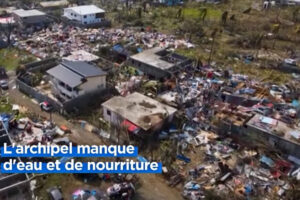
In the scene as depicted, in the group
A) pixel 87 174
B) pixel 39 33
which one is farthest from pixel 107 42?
pixel 87 174

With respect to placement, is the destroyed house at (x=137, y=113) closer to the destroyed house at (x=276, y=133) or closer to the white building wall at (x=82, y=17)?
the destroyed house at (x=276, y=133)

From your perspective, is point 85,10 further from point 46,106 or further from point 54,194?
point 54,194

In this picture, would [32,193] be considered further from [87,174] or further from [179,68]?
[179,68]

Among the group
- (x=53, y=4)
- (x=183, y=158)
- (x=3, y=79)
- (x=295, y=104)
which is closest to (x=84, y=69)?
(x=3, y=79)

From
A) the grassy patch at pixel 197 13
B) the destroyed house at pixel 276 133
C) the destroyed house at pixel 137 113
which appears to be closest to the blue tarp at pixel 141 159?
the destroyed house at pixel 137 113

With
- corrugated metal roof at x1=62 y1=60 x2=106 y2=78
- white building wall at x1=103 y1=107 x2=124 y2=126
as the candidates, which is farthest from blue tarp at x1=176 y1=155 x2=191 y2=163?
corrugated metal roof at x1=62 y1=60 x2=106 y2=78

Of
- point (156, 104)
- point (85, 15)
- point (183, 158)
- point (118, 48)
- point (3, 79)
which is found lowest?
point (183, 158)
